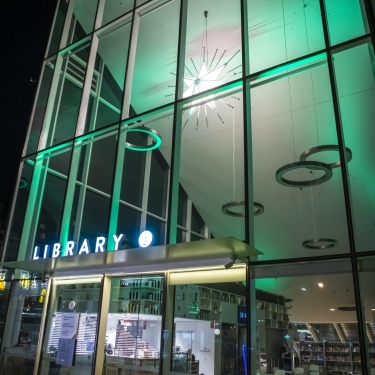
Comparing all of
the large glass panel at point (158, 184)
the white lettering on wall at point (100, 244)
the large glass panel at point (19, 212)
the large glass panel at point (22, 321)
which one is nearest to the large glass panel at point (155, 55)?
the large glass panel at point (158, 184)

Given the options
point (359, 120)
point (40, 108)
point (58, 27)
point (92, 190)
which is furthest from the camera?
point (58, 27)

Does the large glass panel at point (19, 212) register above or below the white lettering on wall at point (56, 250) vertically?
above

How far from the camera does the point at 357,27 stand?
6.25 metres

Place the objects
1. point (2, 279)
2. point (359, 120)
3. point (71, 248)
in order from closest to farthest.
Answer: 1. point (71, 248)
2. point (359, 120)
3. point (2, 279)

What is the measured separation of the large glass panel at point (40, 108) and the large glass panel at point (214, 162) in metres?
3.78

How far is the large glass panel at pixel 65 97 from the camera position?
934 centimetres

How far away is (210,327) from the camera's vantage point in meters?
5.95

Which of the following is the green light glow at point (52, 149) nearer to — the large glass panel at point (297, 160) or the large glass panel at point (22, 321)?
the large glass panel at point (22, 321)

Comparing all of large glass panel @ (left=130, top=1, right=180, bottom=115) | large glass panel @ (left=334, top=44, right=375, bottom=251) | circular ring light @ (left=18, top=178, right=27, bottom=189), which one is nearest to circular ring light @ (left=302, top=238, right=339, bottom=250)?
large glass panel @ (left=334, top=44, right=375, bottom=251)

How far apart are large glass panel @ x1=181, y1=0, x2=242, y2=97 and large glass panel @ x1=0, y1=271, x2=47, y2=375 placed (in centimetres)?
518

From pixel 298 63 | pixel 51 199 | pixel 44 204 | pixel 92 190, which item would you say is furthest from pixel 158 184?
pixel 298 63

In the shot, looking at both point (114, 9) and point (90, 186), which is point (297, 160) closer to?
point (90, 186)

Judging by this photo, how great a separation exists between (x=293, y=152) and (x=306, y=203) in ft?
5.74

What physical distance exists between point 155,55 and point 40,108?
11.0 feet
